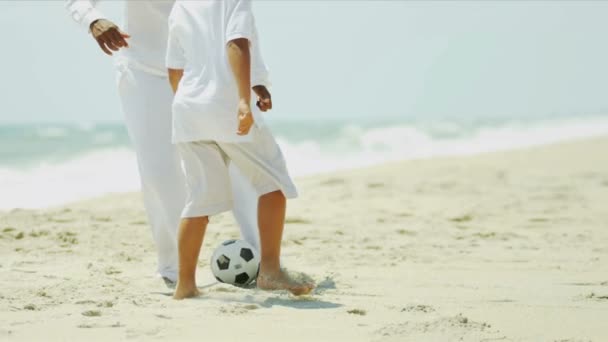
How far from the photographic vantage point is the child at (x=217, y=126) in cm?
389

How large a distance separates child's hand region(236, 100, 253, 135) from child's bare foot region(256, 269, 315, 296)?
794 mm

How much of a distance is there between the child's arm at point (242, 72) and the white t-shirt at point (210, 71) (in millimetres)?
37

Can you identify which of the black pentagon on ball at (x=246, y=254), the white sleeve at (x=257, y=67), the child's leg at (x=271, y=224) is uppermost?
the white sleeve at (x=257, y=67)

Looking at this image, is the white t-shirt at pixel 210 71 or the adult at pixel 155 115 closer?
the white t-shirt at pixel 210 71

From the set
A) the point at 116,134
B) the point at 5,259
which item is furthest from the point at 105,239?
the point at 116,134

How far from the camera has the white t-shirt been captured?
12.8 feet

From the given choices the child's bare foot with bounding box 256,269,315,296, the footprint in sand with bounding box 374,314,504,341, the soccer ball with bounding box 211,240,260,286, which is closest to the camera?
the footprint in sand with bounding box 374,314,504,341

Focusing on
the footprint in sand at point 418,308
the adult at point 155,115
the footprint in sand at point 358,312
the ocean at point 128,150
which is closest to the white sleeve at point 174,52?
the adult at point 155,115

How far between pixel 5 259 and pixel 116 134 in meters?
20.4

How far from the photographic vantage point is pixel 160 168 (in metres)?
4.71

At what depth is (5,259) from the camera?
5566 millimetres

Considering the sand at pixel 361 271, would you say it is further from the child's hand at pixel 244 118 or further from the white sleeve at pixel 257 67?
the white sleeve at pixel 257 67

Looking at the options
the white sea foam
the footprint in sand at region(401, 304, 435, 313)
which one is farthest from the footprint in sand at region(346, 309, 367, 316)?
the white sea foam

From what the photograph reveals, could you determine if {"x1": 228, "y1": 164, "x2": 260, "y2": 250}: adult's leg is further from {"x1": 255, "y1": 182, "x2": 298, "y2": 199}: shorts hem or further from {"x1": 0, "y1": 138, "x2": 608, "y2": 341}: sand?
{"x1": 255, "y1": 182, "x2": 298, "y2": 199}: shorts hem
